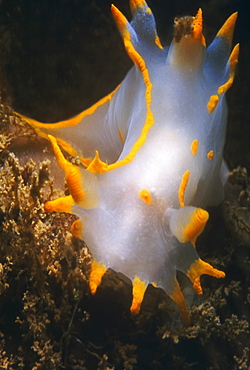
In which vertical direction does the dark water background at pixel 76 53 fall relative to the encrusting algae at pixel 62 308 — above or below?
above

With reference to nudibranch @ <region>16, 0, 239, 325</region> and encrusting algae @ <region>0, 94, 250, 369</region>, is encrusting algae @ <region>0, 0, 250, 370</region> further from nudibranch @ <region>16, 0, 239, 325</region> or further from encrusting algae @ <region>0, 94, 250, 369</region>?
nudibranch @ <region>16, 0, 239, 325</region>

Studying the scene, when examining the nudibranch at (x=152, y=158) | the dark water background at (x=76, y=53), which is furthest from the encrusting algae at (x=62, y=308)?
the dark water background at (x=76, y=53)

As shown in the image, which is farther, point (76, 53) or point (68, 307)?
point (76, 53)

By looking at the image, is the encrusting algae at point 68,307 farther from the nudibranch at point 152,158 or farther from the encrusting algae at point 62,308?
the nudibranch at point 152,158

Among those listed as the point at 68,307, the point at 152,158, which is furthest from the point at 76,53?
the point at 68,307

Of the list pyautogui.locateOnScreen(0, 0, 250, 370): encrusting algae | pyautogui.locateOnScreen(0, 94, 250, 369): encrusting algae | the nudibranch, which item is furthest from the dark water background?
pyautogui.locateOnScreen(0, 94, 250, 369): encrusting algae

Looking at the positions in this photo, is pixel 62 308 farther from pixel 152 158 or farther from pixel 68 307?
pixel 152 158

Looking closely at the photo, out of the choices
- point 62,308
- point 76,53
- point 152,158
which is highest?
point 76,53

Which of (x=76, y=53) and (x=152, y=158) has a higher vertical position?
(x=76, y=53)

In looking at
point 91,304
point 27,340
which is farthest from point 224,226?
point 27,340
